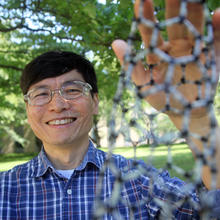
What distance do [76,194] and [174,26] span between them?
3.87 feet

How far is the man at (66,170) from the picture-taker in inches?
68.3

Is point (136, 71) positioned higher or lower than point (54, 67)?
lower

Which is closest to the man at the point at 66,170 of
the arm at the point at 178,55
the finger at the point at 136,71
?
the arm at the point at 178,55

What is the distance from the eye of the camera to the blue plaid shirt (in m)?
1.71

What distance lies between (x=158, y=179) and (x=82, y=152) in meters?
0.56

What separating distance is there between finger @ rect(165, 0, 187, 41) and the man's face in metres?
0.94

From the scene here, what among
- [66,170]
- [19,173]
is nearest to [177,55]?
[66,170]

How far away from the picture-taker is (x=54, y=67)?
1904 mm

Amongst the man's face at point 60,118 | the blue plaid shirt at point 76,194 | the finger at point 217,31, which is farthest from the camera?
the man's face at point 60,118

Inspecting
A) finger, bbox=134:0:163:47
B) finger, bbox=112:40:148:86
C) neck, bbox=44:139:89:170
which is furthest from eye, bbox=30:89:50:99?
finger, bbox=134:0:163:47

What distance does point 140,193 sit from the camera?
183 cm

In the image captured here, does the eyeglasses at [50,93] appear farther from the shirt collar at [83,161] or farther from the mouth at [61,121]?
the shirt collar at [83,161]

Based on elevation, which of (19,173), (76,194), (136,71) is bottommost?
(76,194)

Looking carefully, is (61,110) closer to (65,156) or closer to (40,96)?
(40,96)
